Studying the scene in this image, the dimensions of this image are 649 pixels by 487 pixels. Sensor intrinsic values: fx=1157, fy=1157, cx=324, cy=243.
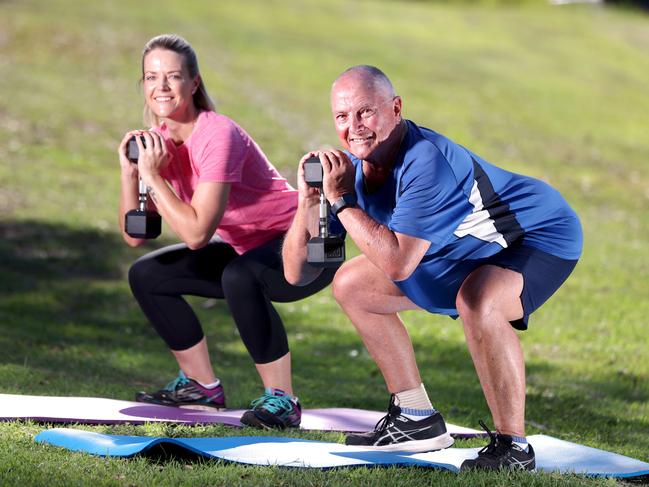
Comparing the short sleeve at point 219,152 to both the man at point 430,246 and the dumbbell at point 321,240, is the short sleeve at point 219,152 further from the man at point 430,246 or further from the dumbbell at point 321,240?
the dumbbell at point 321,240

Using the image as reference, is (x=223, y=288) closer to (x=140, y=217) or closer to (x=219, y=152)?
(x=140, y=217)

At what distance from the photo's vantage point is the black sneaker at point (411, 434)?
5.25 meters

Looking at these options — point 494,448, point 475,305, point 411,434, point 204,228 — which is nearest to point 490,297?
point 475,305

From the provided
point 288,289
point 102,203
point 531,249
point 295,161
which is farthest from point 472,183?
point 295,161

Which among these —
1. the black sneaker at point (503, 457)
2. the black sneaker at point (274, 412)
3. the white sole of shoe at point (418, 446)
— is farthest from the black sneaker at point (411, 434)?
the black sneaker at point (274, 412)

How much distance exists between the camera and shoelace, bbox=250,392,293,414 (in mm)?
5746

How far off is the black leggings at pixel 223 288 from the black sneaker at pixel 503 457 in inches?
55.4

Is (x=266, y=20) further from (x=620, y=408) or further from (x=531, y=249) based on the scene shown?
(x=531, y=249)

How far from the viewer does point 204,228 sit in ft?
18.6

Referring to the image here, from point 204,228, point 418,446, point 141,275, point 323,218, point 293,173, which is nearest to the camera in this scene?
point 323,218

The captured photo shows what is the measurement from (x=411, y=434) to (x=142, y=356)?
3.79 metres

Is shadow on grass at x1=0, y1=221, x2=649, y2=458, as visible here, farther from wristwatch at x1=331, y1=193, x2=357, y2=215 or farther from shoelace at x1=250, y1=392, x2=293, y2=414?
wristwatch at x1=331, y1=193, x2=357, y2=215

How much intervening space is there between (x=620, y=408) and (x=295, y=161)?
10335 mm

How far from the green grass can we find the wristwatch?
3.54 feet
